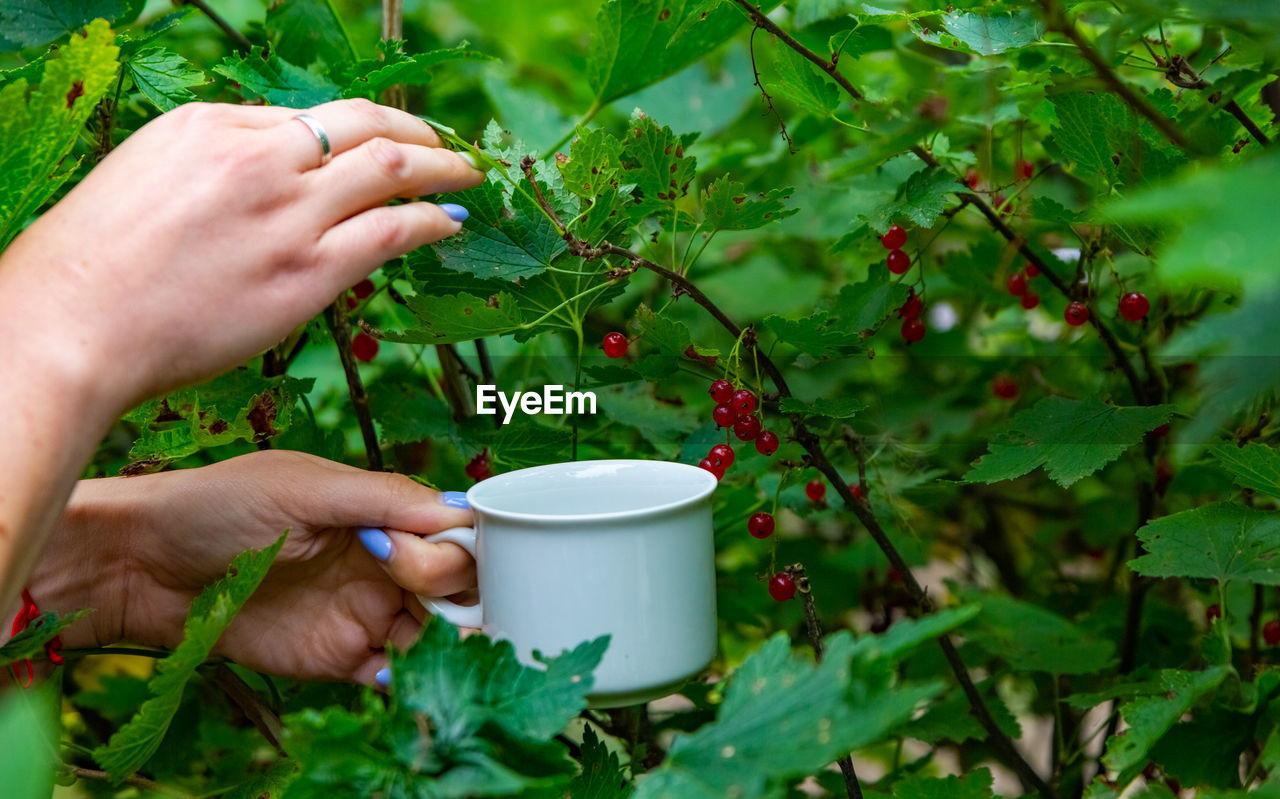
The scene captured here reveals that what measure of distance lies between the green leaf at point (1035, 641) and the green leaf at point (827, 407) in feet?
1.43

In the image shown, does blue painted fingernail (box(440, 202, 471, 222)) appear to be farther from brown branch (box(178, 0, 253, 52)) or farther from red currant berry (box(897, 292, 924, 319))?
red currant berry (box(897, 292, 924, 319))

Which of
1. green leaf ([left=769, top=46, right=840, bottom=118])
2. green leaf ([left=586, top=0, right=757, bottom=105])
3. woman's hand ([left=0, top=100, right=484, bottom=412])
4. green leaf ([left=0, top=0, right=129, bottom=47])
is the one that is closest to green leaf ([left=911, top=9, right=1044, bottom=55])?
green leaf ([left=769, top=46, right=840, bottom=118])

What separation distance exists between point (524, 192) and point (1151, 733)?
0.56 m

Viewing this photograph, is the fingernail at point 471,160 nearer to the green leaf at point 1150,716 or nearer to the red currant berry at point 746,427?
the red currant berry at point 746,427

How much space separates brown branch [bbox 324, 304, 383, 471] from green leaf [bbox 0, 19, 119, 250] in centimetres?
28

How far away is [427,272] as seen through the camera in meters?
0.82

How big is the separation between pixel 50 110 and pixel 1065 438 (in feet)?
2.64

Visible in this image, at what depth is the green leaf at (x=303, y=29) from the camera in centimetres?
105

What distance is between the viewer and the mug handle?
30.6 inches

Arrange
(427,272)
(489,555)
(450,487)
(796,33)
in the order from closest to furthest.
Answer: (489,555) < (427,272) < (450,487) < (796,33)

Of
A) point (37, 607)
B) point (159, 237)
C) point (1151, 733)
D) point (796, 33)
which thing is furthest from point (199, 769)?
point (796, 33)

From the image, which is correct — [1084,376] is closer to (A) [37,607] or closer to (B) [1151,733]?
(B) [1151,733]

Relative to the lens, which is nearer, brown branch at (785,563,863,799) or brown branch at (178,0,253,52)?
brown branch at (785,563,863,799)

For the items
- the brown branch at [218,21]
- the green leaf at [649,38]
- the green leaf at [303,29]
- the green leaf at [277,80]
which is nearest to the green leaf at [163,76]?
the green leaf at [277,80]
